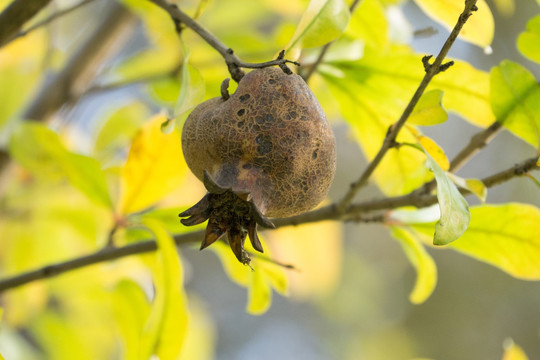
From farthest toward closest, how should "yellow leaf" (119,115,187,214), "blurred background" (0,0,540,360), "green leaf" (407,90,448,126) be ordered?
"blurred background" (0,0,540,360)
"yellow leaf" (119,115,187,214)
"green leaf" (407,90,448,126)

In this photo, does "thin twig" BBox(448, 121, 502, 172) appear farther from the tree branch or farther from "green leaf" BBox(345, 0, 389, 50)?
the tree branch

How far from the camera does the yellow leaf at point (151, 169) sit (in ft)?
2.58

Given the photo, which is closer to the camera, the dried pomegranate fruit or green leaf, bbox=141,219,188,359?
the dried pomegranate fruit

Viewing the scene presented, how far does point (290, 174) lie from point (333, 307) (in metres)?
2.93

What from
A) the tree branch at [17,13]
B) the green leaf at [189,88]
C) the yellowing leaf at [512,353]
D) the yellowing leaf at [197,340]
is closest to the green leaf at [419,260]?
the yellowing leaf at [512,353]

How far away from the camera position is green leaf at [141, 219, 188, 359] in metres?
0.64

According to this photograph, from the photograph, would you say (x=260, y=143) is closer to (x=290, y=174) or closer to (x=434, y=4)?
(x=290, y=174)

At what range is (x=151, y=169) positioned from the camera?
0.81m

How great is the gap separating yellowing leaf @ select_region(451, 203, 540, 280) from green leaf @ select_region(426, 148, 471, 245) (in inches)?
9.5

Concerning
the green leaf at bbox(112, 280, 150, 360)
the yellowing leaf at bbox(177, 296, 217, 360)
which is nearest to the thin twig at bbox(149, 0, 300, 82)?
the green leaf at bbox(112, 280, 150, 360)

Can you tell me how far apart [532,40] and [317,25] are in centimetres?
26

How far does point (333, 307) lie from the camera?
325 cm

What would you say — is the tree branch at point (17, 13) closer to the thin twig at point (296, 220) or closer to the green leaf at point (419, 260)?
the thin twig at point (296, 220)

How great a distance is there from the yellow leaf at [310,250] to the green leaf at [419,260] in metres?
0.25
